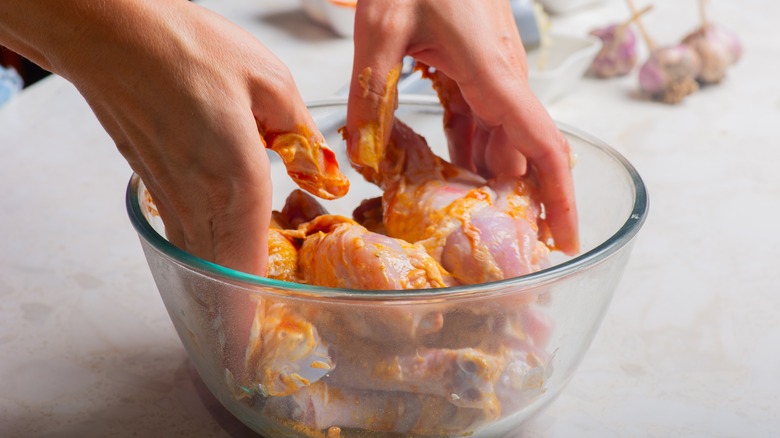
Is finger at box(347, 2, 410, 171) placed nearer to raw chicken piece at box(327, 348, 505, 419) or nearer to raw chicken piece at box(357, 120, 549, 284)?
raw chicken piece at box(357, 120, 549, 284)

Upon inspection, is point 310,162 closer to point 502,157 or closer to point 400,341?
point 400,341

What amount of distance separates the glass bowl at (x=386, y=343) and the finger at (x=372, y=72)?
201mm

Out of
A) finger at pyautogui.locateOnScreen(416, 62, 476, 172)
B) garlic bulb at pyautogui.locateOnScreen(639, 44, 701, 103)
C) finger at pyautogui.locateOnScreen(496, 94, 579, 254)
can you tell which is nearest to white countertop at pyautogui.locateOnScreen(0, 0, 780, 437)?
garlic bulb at pyautogui.locateOnScreen(639, 44, 701, 103)

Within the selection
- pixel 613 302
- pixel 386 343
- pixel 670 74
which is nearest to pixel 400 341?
pixel 386 343

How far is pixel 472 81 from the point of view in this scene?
2.52ft

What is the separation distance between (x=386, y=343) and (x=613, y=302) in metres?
0.42

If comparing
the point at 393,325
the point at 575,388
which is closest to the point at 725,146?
the point at 575,388

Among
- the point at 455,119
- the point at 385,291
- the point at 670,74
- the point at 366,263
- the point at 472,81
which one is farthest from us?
the point at 670,74

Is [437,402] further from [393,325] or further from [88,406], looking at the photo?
[88,406]

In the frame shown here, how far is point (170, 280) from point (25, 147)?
0.76 metres

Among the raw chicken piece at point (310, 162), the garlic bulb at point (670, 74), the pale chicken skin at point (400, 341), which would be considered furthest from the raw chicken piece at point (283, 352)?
the garlic bulb at point (670, 74)

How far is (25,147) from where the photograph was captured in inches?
50.5

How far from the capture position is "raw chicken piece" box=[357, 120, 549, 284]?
0.71 meters

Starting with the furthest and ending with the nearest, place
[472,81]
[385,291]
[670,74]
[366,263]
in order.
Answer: [670,74], [472,81], [366,263], [385,291]
